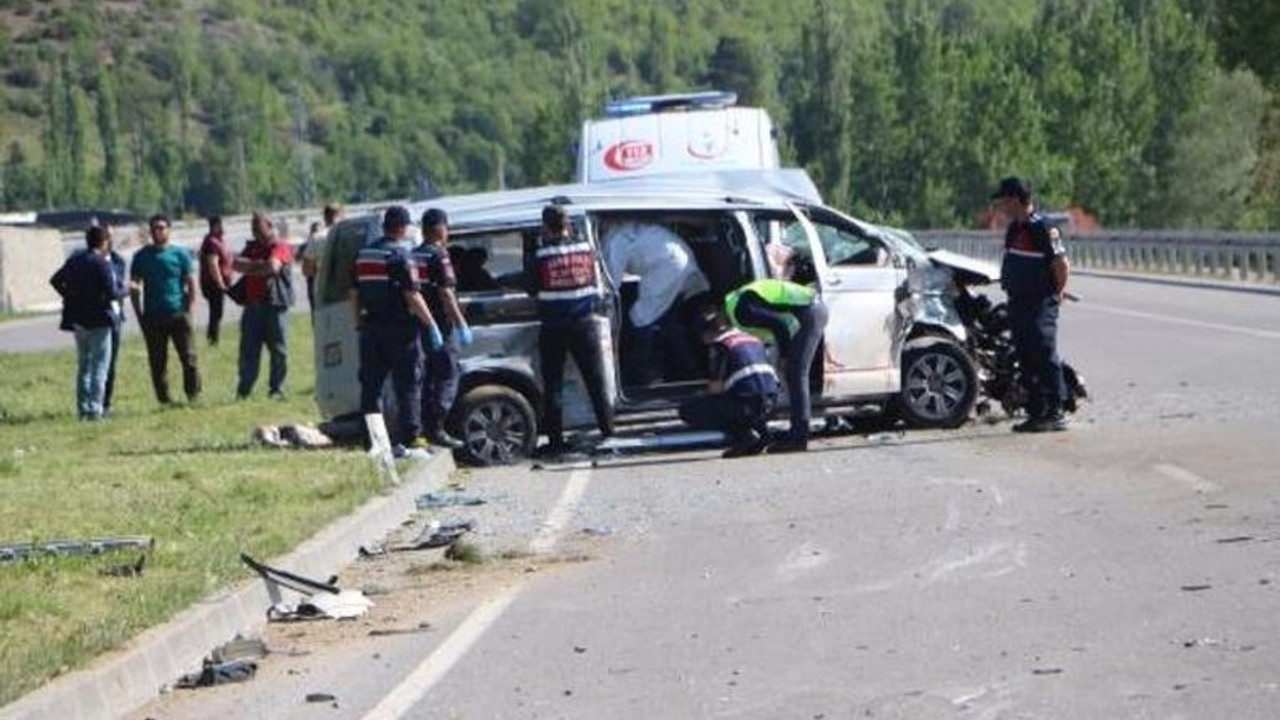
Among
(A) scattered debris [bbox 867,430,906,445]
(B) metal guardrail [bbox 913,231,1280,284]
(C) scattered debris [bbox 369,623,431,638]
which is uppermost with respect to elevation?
(C) scattered debris [bbox 369,623,431,638]

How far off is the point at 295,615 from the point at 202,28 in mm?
188422

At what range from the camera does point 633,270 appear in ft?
67.6

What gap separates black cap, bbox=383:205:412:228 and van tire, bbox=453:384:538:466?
1.38 m

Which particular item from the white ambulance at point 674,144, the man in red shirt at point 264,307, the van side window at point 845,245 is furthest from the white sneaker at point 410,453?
the white ambulance at point 674,144

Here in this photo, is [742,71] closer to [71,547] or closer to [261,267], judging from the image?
[261,267]

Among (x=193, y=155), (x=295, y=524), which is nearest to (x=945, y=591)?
(x=295, y=524)

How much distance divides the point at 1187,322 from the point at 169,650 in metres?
25.5

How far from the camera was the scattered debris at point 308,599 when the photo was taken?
12.7 m

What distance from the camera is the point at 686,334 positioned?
67.1ft

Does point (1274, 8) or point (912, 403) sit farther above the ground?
point (1274, 8)

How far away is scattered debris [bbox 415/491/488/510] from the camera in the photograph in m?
17.5

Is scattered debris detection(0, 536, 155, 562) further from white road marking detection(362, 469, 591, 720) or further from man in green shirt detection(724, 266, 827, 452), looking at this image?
man in green shirt detection(724, 266, 827, 452)

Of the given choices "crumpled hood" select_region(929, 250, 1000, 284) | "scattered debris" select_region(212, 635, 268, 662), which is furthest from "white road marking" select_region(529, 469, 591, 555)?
"crumpled hood" select_region(929, 250, 1000, 284)

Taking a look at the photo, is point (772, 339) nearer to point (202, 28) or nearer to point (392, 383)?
point (392, 383)
